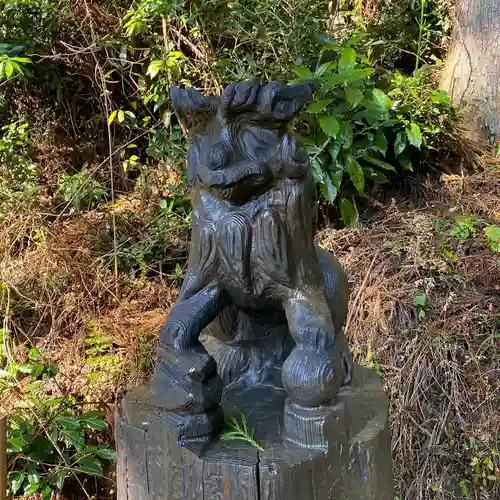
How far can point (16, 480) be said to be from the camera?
1856 millimetres

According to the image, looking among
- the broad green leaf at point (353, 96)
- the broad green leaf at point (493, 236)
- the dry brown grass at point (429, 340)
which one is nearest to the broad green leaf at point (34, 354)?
the dry brown grass at point (429, 340)

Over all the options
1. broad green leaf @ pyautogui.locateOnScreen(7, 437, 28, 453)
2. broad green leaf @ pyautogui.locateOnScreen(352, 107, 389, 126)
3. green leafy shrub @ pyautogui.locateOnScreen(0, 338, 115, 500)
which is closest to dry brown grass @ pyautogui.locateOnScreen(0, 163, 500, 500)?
green leafy shrub @ pyautogui.locateOnScreen(0, 338, 115, 500)

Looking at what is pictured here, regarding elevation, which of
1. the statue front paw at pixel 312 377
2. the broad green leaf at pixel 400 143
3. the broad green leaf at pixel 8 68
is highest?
the broad green leaf at pixel 8 68

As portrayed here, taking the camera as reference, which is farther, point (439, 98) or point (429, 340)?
point (439, 98)

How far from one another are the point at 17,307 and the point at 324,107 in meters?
1.68

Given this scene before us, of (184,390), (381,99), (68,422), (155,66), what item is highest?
(155,66)

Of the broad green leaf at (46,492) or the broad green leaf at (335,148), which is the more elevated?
the broad green leaf at (335,148)

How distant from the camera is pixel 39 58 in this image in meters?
3.38

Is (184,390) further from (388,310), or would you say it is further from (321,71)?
(321,71)

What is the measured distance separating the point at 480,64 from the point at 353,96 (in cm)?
126

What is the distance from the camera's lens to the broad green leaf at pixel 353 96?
8.32 ft

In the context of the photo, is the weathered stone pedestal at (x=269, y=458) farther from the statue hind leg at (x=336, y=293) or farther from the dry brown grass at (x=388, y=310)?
the dry brown grass at (x=388, y=310)

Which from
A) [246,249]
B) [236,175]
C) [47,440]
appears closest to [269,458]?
[246,249]

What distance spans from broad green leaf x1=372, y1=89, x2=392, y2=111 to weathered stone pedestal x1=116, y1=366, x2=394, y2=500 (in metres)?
2.00
